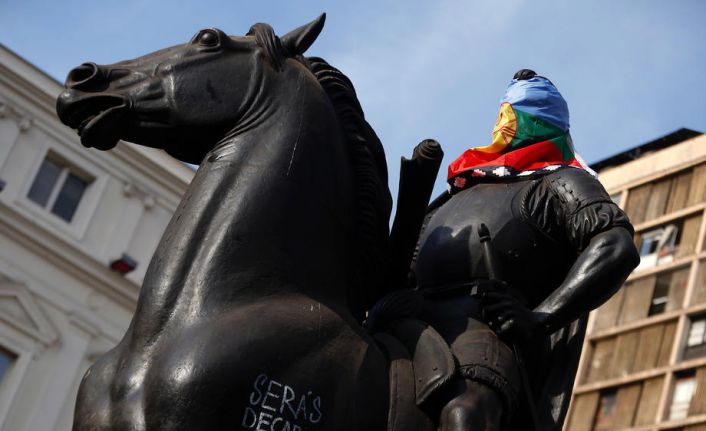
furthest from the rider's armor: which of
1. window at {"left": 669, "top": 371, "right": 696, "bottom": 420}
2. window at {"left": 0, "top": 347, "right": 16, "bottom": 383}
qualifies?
window at {"left": 669, "top": 371, "right": 696, "bottom": 420}

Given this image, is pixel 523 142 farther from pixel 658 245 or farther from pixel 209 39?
pixel 658 245

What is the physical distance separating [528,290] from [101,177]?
22.0 metres

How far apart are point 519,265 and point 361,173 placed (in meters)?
0.87

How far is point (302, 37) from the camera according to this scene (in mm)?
5422

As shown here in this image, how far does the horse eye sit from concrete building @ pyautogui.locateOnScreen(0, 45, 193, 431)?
65.9 ft

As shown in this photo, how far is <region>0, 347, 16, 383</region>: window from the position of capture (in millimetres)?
24594

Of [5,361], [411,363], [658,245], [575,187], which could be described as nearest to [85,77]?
[411,363]

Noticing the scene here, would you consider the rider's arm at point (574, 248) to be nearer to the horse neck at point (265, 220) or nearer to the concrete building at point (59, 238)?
the horse neck at point (265, 220)

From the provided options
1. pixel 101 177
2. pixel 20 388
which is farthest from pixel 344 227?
pixel 101 177

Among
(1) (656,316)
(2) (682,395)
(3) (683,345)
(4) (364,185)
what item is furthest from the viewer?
(1) (656,316)

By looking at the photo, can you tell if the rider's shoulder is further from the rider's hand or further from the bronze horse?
the bronze horse

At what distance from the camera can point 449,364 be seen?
201 inches

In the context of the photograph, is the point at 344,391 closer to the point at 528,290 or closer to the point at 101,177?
the point at 528,290

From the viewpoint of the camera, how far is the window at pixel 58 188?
26.7 metres
